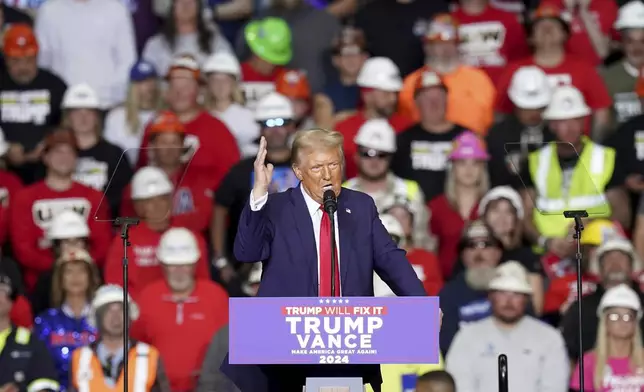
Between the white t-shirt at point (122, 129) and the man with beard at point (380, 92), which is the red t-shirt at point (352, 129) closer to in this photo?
the man with beard at point (380, 92)

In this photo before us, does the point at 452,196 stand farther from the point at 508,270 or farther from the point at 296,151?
the point at 296,151

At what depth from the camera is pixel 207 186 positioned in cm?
1189

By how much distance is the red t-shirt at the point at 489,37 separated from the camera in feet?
42.7

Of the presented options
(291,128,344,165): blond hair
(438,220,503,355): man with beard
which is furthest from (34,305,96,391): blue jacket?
(291,128,344,165): blond hair

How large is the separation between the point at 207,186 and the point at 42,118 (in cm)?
150

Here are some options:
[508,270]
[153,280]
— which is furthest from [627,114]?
[153,280]

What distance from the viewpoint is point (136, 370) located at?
10.1 meters

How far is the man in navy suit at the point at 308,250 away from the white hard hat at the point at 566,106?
5.23 meters

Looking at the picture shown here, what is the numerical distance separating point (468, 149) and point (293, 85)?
5.30 feet

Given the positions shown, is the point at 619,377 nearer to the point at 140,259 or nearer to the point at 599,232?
the point at 599,232

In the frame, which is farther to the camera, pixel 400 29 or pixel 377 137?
pixel 400 29

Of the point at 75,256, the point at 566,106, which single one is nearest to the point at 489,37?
the point at 566,106

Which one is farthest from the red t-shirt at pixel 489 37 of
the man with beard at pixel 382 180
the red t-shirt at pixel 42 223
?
the red t-shirt at pixel 42 223

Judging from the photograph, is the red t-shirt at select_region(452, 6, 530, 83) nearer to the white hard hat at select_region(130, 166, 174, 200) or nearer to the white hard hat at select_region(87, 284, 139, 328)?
the white hard hat at select_region(87, 284, 139, 328)
